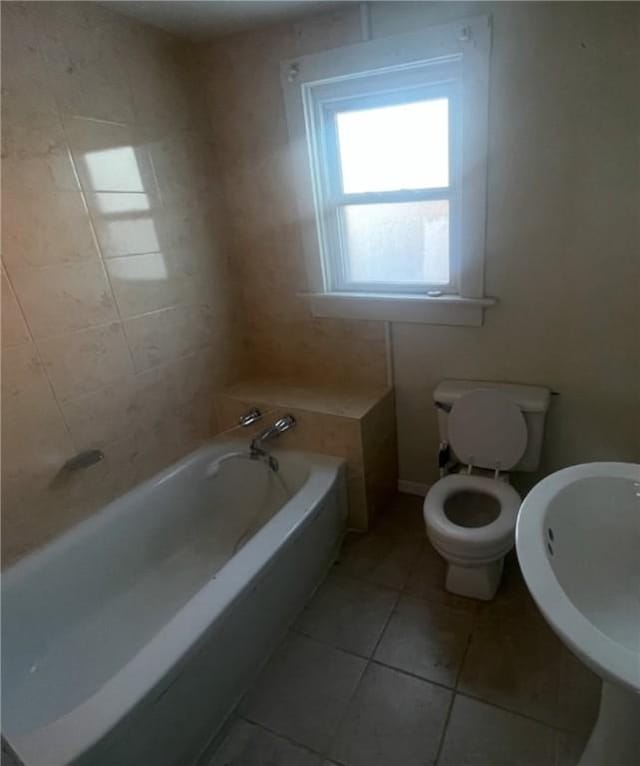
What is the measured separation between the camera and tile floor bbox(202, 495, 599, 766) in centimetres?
121

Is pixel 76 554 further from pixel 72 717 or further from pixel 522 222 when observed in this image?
pixel 522 222

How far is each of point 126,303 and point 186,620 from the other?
120 cm

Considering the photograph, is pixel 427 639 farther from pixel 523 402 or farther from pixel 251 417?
pixel 251 417

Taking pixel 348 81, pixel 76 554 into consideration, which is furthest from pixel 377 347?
pixel 76 554

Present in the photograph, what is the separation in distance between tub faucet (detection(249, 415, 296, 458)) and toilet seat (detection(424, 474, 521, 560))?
2.31 feet

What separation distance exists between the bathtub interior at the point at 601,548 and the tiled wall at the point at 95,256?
5.19 feet

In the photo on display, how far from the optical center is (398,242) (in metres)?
1.89

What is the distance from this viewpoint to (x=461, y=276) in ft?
5.66

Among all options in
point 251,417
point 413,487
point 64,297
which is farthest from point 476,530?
point 64,297

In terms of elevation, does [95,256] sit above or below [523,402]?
above

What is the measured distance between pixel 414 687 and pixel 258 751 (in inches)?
20.0

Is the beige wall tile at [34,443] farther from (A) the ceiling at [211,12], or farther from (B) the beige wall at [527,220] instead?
(A) the ceiling at [211,12]

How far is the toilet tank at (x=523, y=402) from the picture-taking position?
1657 millimetres

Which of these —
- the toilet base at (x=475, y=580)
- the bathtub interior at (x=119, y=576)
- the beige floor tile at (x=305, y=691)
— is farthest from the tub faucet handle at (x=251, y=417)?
the toilet base at (x=475, y=580)
